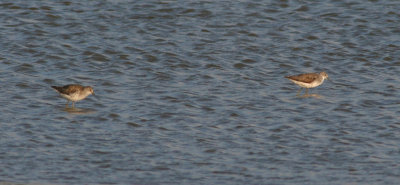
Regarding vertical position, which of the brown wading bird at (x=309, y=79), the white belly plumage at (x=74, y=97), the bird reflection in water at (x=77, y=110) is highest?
the white belly plumage at (x=74, y=97)

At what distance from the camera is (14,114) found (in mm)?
18281

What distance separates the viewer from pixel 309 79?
22.2 meters

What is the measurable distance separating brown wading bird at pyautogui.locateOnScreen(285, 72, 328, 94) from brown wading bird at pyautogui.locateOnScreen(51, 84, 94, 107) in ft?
18.4

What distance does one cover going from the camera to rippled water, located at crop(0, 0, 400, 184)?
14789 mm

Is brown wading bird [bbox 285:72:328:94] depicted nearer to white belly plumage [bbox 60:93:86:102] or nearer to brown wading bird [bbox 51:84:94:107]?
brown wading bird [bbox 51:84:94:107]

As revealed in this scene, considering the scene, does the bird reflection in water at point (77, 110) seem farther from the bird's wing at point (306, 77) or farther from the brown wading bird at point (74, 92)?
the bird's wing at point (306, 77)

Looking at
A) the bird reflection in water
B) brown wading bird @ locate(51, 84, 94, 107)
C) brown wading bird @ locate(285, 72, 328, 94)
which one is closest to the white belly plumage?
brown wading bird @ locate(51, 84, 94, 107)

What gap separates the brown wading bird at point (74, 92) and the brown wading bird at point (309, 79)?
5.61 m

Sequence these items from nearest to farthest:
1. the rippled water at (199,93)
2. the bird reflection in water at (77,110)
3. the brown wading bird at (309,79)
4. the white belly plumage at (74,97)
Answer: the rippled water at (199,93), the bird reflection in water at (77,110), the white belly plumage at (74,97), the brown wading bird at (309,79)

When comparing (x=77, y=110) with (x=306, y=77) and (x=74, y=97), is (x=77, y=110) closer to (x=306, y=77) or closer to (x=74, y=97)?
(x=74, y=97)

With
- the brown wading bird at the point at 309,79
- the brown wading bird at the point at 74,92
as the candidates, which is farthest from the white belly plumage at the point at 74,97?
the brown wading bird at the point at 309,79

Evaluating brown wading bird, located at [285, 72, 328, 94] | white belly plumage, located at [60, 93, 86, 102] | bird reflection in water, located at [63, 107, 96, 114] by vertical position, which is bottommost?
brown wading bird, located at [285, 72, 328, 94]

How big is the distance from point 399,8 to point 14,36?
545 inches

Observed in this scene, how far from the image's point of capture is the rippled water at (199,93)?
1479 cm
